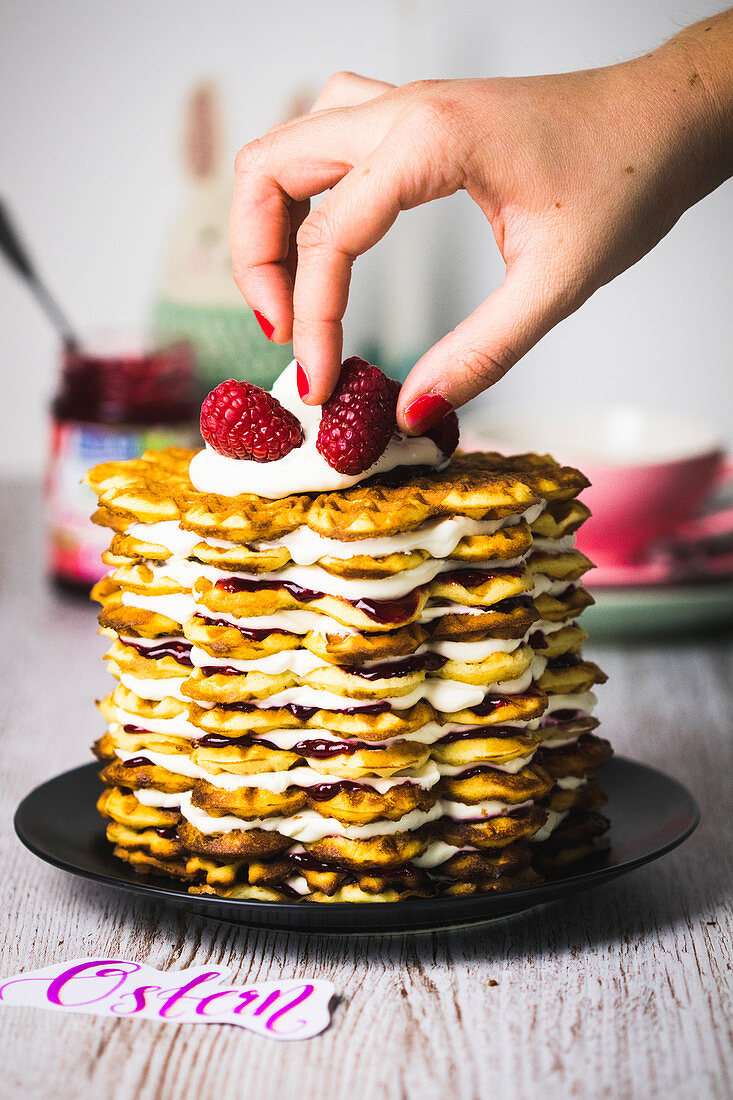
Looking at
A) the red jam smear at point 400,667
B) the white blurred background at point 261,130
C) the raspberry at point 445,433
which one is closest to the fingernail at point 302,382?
the raspberry at point 445,433

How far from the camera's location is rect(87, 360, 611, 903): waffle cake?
3.51 ft

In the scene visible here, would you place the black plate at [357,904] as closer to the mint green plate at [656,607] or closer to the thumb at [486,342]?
the thumb at [486,342]

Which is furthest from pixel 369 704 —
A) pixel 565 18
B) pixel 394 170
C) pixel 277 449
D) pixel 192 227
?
pixel 565 18

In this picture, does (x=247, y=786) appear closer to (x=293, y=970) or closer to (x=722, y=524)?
(x=293, y=970)

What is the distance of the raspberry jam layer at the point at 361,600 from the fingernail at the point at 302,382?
184 mm

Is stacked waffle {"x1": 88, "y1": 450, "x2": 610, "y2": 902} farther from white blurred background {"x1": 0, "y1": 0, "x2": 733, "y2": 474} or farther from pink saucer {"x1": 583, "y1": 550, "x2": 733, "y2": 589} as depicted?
white blurred background {"x1": 0, "y1": 0, "x2": 733, "y2": 474}

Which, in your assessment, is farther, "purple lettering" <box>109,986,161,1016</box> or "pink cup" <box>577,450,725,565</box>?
"pink cup" <box>577,450,725,565</box>

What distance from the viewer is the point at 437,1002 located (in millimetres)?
1062

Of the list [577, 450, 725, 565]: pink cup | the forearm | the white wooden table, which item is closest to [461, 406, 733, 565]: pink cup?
[577, 450, 725, 565]: pink cup

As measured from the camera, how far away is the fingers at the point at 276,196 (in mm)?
1237

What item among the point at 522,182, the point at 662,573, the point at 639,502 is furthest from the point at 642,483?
the point at 522,182

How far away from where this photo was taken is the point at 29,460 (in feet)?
11.8

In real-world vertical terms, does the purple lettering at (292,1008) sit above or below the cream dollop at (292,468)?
below

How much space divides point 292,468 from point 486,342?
0.69ft
